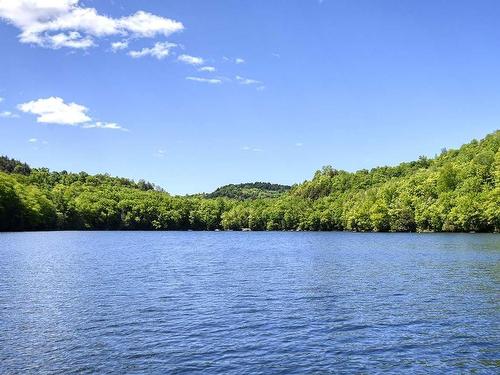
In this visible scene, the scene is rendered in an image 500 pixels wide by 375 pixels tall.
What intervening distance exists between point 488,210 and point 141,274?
129356 mm

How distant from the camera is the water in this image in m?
23.4

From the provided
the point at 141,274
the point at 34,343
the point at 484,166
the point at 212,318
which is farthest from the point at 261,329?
the point at 484,166

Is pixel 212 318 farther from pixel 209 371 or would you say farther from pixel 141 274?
pixel 141 274

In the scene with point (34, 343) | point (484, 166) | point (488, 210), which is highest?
point (484, 166)

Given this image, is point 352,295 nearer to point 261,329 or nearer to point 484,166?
point 261,329

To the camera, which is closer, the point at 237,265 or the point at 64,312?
the point at 64,312

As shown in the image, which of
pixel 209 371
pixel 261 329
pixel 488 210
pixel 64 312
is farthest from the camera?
pixel 488 210

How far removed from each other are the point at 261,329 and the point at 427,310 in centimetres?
1264

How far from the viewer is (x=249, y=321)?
31484 millimetres

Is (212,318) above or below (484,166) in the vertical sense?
below

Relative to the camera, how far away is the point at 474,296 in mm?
39969

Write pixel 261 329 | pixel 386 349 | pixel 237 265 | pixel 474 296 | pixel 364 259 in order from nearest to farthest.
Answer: pixel 386 349 → pixel 261 329 → pixel 474 296 → pixel 237 265 → pixel 364 259

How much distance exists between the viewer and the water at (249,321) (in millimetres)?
23375

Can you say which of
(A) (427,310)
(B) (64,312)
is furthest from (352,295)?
(B) (64,312)
